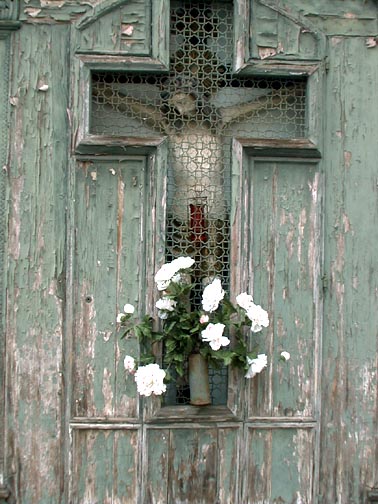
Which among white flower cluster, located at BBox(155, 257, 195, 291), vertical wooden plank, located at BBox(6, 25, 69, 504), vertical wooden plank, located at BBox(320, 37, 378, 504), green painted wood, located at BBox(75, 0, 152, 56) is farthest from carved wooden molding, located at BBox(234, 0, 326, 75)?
white flower cluster, located at BBox(155, 257, 195, 291)

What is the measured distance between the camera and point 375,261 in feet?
12.0

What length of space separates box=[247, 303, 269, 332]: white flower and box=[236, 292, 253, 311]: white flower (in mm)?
16

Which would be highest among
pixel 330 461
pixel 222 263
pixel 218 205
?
pixel 218 205

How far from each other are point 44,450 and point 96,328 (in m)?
0.60

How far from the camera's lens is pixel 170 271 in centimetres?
340

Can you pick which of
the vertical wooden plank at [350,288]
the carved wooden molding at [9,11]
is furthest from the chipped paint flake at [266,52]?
the carved wooden molding at [9,11]

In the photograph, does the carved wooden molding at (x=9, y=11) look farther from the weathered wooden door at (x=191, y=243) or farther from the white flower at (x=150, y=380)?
the white flower at (x=150, y=380)

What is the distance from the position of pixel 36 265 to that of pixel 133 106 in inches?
34.2

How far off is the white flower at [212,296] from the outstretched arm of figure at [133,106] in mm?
779

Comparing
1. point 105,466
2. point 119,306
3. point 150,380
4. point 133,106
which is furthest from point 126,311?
point 133,106

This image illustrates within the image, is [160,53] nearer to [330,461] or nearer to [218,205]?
[218,205]

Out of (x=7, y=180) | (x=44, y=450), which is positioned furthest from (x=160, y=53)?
(x=44, y=450)

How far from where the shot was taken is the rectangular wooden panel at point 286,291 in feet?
11.9

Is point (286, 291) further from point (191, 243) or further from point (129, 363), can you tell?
point (129, 363)
